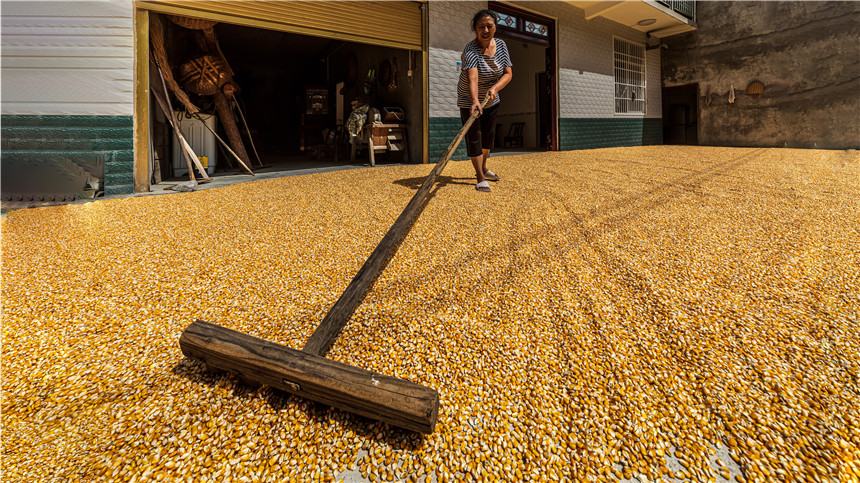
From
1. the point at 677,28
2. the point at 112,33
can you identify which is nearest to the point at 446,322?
the point at 112,33

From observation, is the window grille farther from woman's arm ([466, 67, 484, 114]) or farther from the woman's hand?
the woman's hand

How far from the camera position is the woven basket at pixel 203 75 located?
4.29 meters

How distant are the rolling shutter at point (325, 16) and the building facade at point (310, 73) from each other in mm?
13

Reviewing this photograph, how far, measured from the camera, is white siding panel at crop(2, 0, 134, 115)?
3.26 m

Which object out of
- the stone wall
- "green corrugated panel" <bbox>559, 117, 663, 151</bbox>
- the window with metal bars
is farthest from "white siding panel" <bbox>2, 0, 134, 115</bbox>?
the stone wall

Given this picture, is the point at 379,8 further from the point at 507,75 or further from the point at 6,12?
the point at 6,12

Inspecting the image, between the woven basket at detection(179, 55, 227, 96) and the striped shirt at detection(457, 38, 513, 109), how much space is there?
306 cm

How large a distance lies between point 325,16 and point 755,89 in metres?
8.45

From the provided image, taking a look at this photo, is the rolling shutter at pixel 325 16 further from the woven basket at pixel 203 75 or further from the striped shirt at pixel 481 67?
the striped shirt at pixel 481 67

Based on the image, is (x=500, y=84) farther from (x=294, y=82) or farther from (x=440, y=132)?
(x=294, y=82)

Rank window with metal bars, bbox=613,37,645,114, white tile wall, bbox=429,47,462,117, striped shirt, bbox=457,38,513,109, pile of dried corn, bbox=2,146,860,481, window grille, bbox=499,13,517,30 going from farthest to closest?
window with metal bars, bbox=613,37,645,114 → window grille, bbox=499,13,517,30 → white tile wall, bbox=429,47,462,117 → striped shirt, bbox=457,38,513,109 → pile of dried corn, bbox=2,146,860,481

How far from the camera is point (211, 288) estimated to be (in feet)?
4.82

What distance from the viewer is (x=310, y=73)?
997 centimetres

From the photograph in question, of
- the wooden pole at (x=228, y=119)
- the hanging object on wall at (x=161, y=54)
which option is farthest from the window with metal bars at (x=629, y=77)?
the hanging object on wall at (x=161, y=54)
